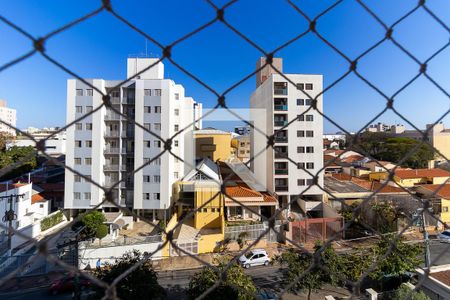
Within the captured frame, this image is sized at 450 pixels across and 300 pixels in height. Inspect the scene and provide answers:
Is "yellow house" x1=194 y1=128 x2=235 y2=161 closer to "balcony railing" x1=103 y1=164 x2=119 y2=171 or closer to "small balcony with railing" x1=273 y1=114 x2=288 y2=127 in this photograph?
"small balcony with railing" x1=273 y1=114 x2=288 y2=127

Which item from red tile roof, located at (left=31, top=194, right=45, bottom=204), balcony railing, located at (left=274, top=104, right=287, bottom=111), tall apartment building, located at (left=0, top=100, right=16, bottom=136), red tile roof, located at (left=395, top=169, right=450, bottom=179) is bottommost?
red tile roof, located at (left=31, top=194, right=45, bottom=204)

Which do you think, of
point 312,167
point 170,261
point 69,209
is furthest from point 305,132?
point 69,209

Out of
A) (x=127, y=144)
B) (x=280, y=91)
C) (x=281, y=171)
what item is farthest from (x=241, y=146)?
(x=127, y=144)

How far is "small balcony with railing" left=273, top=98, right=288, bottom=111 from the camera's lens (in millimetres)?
7789

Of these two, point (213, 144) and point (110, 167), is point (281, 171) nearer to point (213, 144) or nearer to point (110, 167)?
point (213, 144)

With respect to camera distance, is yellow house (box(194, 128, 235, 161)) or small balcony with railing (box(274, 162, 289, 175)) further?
yellow house (box(194, 128, 235, 161))

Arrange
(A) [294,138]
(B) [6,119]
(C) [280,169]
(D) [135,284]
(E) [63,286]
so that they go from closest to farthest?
(B) [6,119] → (D) [135,284] → (E) [63,286] → (A) [294,138] → (C) [280,169]

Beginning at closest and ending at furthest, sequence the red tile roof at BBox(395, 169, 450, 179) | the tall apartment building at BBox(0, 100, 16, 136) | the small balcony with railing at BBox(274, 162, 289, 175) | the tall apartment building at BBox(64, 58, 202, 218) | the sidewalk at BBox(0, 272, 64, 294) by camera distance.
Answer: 1. the tall apartment building at BBox(0, 100, 16, 136)
2. the sidewalk at BBox(0, 272, 64, 294)
3. the tall apartment building at BBox(64, 58, 202, 218)
4. the small balcony with railing at BBox(274, 162, 289, 175)
5. the red tile roof at BBox(395, 169, 450, 179)

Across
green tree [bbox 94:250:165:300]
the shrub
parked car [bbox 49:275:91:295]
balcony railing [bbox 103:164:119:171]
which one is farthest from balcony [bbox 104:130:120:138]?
green tree [bbox 94:250:165:300]

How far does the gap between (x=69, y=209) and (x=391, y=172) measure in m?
7.96

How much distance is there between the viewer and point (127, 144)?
24.5 feet

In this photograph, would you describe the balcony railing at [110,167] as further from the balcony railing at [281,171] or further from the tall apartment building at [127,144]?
the balcony railing at [281,171]

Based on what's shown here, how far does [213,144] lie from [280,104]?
2244 millimetres

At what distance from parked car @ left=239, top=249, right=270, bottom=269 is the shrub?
168 inches
